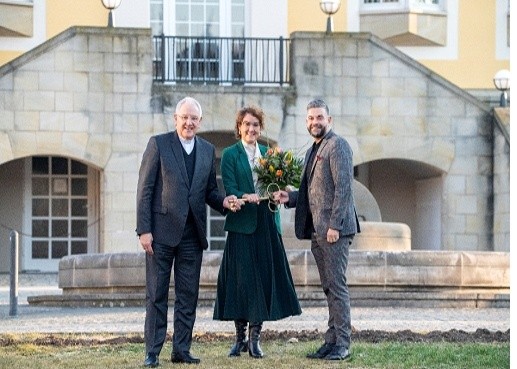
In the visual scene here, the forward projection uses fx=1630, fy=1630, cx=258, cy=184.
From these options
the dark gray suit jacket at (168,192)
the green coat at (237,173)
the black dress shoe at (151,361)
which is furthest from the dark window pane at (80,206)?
the black dress shoe at (151,361)

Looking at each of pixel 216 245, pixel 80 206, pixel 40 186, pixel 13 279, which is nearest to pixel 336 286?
pixel 13 279

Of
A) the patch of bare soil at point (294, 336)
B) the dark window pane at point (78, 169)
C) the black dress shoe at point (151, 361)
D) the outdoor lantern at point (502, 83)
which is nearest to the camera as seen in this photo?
the black dress shoe at point (151, 361)

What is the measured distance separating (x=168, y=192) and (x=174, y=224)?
0.78 feet

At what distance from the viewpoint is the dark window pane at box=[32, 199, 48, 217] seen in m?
31.7

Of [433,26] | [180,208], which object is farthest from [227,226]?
[433,26]

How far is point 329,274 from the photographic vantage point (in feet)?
39.7

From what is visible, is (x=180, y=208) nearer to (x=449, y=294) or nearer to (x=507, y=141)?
(x=449, y=294)

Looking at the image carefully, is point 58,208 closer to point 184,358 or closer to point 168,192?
point 168,192

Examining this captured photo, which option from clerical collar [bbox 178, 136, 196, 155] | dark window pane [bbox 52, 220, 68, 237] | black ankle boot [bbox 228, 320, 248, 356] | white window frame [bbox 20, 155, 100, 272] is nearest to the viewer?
clerical collar [bbox 178, 136, 196, 155]

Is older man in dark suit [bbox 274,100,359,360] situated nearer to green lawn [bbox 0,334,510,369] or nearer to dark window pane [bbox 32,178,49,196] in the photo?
green lawn [bbox 0,334,510,369]

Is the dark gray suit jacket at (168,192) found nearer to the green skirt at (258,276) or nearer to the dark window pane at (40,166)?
the green skirt at (258,276)

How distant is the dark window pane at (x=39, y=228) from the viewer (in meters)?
31.6

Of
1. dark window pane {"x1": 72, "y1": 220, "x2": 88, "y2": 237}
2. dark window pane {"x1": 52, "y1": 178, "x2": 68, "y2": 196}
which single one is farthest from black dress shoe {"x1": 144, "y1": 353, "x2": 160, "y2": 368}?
dark window pane {"x1": 52, "y1": 178, "x2": 68, "y2": 196}

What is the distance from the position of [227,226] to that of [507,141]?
53.8 feet
